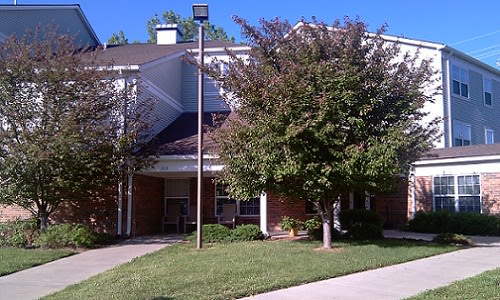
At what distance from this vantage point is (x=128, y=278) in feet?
33.0

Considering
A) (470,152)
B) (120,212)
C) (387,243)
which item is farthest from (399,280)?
(470,152)

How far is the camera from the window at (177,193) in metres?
21.4

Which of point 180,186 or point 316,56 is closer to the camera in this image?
point 316,56

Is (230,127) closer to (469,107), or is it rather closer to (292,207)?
(292,207)

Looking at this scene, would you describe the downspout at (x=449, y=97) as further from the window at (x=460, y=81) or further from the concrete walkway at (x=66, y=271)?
the concrete walkway at (x=66, y=271)

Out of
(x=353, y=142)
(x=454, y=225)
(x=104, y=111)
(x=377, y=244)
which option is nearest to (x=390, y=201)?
(x=454, y=225)

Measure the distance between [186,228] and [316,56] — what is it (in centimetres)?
1014

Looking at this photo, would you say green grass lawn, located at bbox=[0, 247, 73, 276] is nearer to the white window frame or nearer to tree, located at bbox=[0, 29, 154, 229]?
tree, located at bbox=[0, 29, 154, 229]

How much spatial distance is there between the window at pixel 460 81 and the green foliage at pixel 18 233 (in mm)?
19428

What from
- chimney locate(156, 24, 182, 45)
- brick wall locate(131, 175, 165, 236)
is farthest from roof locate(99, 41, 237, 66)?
brick wall locate(131, 175, 165, 236)

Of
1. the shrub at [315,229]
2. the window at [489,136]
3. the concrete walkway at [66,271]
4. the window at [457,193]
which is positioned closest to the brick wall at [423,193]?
the window at [457,193]

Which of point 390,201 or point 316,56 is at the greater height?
point 316,56

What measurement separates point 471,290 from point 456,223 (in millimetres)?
10949

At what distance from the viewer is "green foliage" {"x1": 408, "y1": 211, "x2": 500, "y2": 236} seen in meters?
18.3
